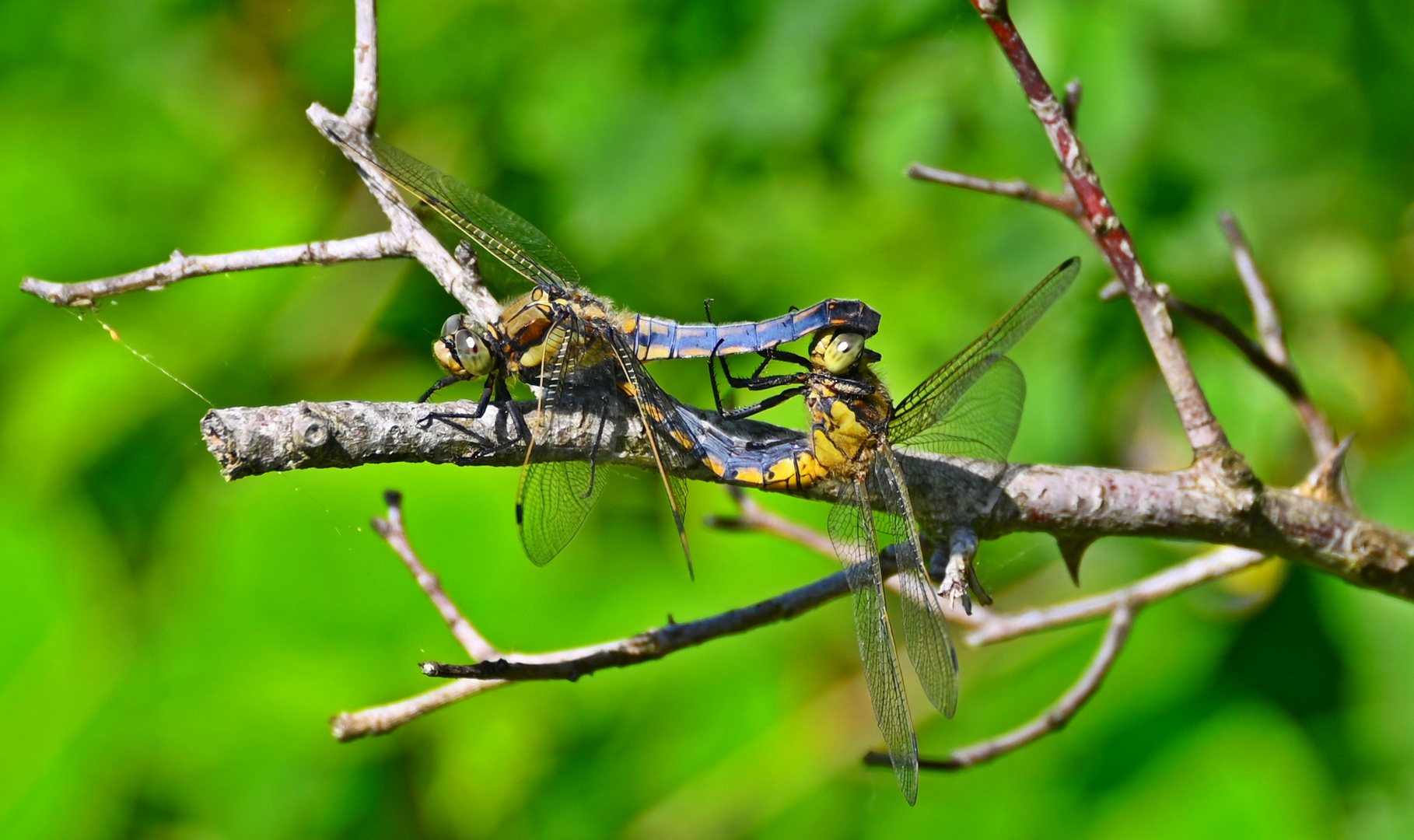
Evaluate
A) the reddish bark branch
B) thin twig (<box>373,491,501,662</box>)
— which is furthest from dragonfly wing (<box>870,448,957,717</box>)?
thin twig (<box>373,491,501,662</box>)

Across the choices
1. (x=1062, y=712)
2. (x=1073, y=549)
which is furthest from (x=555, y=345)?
(x=1062, y=712)

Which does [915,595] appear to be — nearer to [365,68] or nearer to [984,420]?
[984,420]

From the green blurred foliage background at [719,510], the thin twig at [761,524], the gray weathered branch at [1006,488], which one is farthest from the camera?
the green blurred foliage background at [719,510]

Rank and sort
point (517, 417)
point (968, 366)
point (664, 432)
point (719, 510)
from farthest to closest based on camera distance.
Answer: point (719, 510)
point (968, 366)
point (664, 432)
point (517, 417)

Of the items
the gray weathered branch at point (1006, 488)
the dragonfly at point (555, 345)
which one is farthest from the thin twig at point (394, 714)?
the gray weathered branch at point (1006, 488)

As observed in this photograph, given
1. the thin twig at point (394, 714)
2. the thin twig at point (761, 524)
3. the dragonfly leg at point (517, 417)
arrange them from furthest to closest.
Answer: the thin twig at point (761, 524) → the thin twig at point (394, 714) → the dragonfly leg at point (517, 417)

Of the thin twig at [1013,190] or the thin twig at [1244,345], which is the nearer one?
the thin twig at [1013,190]

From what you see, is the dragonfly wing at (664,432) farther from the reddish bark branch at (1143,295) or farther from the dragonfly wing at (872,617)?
the reddish bark branch at (1143,295)
